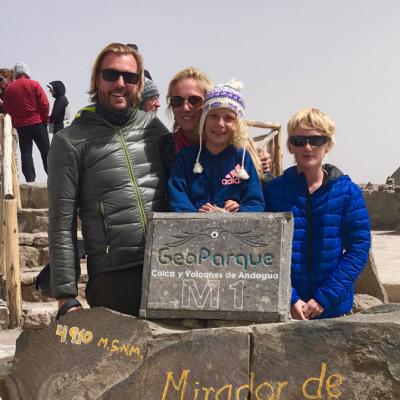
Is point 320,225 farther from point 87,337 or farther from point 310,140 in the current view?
point 87,337

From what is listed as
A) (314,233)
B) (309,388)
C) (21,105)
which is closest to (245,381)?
(309,388)

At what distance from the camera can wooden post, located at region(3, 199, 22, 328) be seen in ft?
21.9

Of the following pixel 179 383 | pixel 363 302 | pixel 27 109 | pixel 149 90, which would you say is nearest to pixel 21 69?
pixel 27 109

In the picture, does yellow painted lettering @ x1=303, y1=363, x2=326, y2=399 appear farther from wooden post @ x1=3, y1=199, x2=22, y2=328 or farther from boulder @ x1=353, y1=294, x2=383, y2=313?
wooden post @ x1=3, y1=199, x2=22, y2=328

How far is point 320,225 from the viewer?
325 cm

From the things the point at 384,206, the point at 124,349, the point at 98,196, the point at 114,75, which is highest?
the point at 114,75

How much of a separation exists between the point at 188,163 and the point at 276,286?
0.72 metres

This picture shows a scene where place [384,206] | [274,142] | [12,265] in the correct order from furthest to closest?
[384,206] < [274,142] < [12,265]

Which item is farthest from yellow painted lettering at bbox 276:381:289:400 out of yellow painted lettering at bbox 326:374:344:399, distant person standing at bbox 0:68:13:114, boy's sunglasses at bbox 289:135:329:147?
distant person standing at bbox 0:68:13:114

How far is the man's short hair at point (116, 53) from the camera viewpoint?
331cm

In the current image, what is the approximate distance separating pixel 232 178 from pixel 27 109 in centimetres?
634

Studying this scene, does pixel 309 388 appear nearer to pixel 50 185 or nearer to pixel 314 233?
pixel 314 233

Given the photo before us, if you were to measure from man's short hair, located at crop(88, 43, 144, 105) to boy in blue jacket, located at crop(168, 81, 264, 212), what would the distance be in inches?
13.9

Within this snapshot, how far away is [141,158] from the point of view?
3.26 metres
